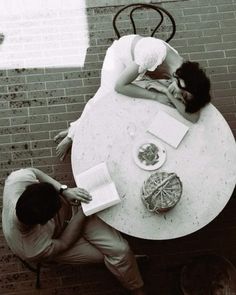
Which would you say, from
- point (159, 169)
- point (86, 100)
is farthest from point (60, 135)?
point (159, 169)

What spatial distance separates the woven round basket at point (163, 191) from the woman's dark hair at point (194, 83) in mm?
572

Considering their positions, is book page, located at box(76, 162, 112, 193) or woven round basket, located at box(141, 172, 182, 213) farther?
book page, located at box(76, 162, 112, 193)

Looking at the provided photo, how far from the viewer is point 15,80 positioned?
4672 mm

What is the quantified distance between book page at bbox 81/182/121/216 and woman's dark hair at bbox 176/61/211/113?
80 centimetres

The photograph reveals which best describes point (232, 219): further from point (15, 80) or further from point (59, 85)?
point (15, 80)

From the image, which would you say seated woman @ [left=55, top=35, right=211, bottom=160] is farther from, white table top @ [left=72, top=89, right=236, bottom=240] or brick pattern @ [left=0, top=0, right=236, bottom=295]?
brick pattern @ [left=0, top=0, right=236, bottom=295]

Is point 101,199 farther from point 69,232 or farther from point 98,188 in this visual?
point 69,232

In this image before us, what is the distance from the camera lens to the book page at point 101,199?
3404 millimetres

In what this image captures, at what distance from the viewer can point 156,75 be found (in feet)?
13.1

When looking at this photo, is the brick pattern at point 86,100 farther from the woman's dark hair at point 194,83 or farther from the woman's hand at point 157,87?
the woman's dark hair at point 194,83

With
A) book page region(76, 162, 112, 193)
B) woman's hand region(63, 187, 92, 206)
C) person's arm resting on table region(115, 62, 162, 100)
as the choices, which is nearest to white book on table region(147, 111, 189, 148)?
person's arm resting on table region(115, 62, 162, 100)

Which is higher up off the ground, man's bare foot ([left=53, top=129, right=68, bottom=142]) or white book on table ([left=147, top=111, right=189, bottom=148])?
man's bare foot ([left=53, top=129, right=68, bottom=142])

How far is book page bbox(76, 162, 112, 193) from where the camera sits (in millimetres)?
3467

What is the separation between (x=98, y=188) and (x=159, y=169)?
451 millimetres
